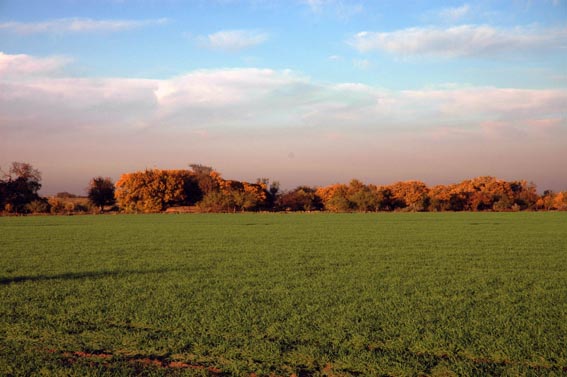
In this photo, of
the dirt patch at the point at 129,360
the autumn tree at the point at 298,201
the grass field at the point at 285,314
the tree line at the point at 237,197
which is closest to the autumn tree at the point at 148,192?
the tree line at the point at 237,197

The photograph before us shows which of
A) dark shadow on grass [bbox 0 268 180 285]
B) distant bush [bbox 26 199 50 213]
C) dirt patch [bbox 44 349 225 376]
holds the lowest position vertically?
dirt patch [bbox 44 349 225 376]

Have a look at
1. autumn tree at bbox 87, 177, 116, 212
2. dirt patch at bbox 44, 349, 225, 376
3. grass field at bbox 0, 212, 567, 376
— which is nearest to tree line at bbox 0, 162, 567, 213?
autumn tree at bbox 87, 177, 116, 212

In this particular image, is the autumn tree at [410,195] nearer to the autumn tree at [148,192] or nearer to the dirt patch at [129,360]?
the autumn tree at [148,192]

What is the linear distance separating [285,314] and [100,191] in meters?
62.1

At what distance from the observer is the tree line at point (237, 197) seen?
59.2 metres

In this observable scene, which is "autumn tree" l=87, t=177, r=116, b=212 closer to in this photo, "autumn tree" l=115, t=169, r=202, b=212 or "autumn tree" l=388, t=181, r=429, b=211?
"autumn tree" l=115, t=169, r=202, b=212

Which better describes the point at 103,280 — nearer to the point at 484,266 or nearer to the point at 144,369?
the point at 144,369

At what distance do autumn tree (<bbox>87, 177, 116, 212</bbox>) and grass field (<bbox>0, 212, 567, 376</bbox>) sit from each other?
5151cm

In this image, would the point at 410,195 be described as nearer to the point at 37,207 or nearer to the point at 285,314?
the point at 37,207

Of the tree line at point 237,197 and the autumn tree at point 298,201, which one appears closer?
the tree line at point 237,197

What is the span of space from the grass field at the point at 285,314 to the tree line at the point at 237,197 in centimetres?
4602

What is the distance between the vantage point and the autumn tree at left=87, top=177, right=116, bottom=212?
6488 cm

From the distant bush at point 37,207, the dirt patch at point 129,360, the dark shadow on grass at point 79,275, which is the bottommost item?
the dirt patch at point 129,360

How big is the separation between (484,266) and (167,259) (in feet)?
29.5
